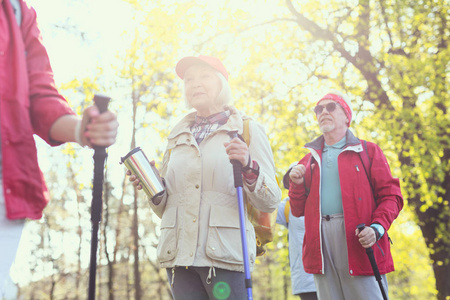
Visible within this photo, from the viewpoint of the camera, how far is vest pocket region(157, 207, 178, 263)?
289 centimetres

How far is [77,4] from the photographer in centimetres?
1055

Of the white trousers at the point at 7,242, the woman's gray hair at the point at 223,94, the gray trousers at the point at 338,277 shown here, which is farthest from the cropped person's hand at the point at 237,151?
the white trousers at the point at 7,242

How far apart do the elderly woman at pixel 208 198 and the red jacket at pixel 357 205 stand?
32.7 inches

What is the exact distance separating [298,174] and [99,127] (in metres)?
2.59

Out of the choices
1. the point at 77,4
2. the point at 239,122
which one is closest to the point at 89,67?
the point at 77,4

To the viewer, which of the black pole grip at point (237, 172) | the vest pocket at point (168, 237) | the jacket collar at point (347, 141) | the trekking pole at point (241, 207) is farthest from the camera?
the jacket collar at point (347, 141)

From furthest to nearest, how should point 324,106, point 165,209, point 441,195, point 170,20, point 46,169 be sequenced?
point 46,169, point 170,20, point 441,195, point 324,106, point 165,209

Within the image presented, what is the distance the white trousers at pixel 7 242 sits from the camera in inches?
55.4

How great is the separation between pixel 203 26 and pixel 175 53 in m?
0.92

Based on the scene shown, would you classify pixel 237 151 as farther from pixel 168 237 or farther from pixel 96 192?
pixel 96 192

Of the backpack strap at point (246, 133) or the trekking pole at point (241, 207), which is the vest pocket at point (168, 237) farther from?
the backpack strap at point (246, 133)

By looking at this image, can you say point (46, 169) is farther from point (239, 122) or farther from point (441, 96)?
point (239, 122)

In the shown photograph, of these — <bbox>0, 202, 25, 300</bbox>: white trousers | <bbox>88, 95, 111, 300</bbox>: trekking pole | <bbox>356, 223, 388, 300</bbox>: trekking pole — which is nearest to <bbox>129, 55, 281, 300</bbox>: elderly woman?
<bbox>356, 223, 388, 300</bbox>: trekking pole

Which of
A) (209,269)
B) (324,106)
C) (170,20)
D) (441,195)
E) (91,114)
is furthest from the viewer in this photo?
(170,20)
